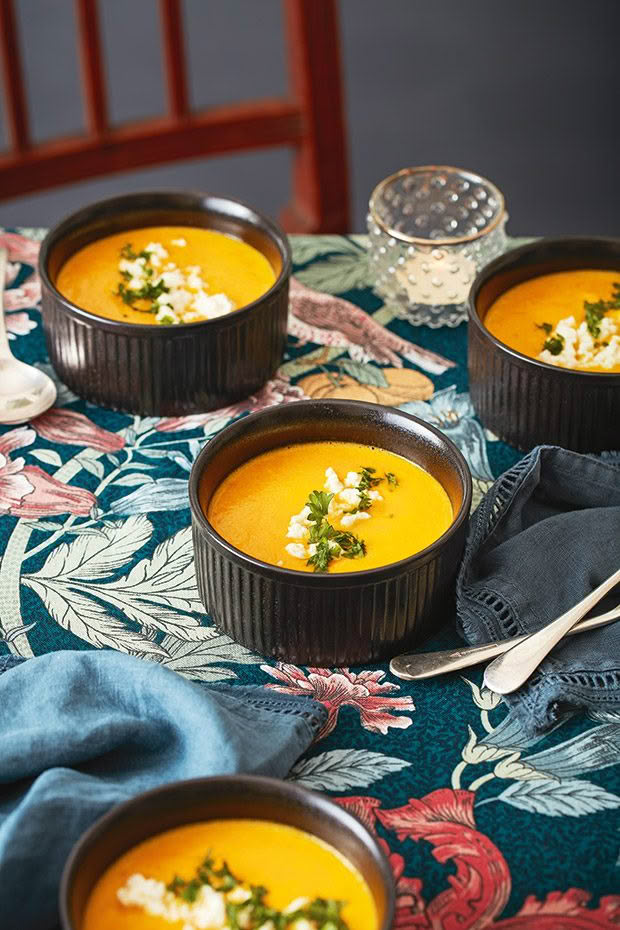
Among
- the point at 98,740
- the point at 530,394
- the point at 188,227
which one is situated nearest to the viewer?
the point at 98,740

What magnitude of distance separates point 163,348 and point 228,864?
594mm

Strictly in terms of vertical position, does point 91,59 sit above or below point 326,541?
above

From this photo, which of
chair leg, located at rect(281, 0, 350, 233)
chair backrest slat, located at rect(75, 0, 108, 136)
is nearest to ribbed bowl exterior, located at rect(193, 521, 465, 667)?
chair backrest slat, located at rect(75, 0, 108, 136)

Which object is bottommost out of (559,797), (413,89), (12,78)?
(413,89)

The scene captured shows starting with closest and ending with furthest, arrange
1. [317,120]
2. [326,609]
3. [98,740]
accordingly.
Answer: [98,740], [326,609], [317,120]

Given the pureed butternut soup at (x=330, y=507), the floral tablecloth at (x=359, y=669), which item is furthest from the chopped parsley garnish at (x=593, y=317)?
the pureed butternut soup at (x=330, y=507)

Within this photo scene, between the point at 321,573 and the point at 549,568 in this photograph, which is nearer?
the point at 321,573

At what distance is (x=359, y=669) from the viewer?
3.78ft

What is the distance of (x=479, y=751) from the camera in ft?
3.53

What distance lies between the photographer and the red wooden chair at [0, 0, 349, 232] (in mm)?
1932

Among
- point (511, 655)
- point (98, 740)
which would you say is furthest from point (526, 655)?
point (98, 740)

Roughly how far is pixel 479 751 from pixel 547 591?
0.16m

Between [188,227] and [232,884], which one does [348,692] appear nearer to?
[232,884]

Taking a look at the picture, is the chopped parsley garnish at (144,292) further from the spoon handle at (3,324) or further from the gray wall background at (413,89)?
the gray wall background at (413,89)
